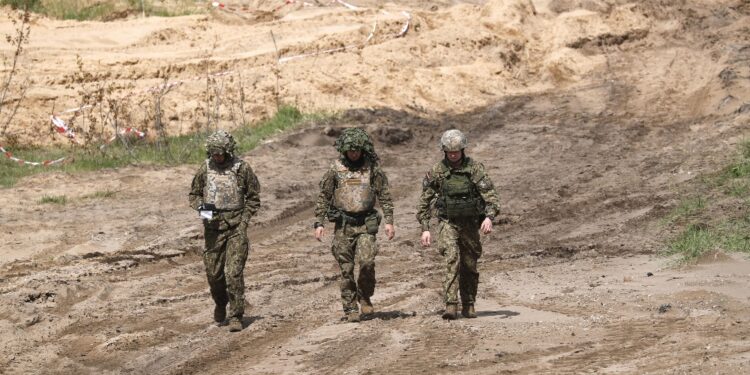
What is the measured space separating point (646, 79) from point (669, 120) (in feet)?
9.85

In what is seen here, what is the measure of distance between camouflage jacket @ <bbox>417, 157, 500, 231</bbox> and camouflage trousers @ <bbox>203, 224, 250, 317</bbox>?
5.56 ft

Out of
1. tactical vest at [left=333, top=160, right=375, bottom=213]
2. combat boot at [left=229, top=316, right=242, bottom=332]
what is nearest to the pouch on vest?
tactical vest at [left=333, top=160, right=375, bottom=213]

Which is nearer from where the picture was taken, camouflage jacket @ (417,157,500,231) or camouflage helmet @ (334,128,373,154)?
camouflage jacket @ (417,157,500,231)

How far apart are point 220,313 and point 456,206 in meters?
2.60

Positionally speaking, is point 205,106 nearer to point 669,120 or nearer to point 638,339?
point 669,120

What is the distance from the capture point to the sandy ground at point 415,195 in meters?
11.1

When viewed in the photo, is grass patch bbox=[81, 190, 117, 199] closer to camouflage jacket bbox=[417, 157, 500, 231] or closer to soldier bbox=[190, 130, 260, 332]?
soldier bbox=[190, 130, 260, 332]

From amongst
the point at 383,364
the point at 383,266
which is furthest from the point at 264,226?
the point at 383,364

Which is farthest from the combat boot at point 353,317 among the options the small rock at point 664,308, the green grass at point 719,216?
the green grass at point 719,216

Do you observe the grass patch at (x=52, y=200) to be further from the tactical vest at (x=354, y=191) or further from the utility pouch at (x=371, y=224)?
the utility pouch at (x=371, y=224)

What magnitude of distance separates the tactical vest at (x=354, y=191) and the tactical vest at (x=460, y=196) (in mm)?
716

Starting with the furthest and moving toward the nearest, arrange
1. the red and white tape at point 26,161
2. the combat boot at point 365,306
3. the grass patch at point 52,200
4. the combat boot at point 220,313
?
1. the red and white tape at point 26,161
2. the grass patch at point 52,200
3. the combat boot at point 220,313
4. the combat boot at point 365,306

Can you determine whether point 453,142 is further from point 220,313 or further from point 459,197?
point 220,313

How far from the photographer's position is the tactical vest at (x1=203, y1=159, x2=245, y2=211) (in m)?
12.0
